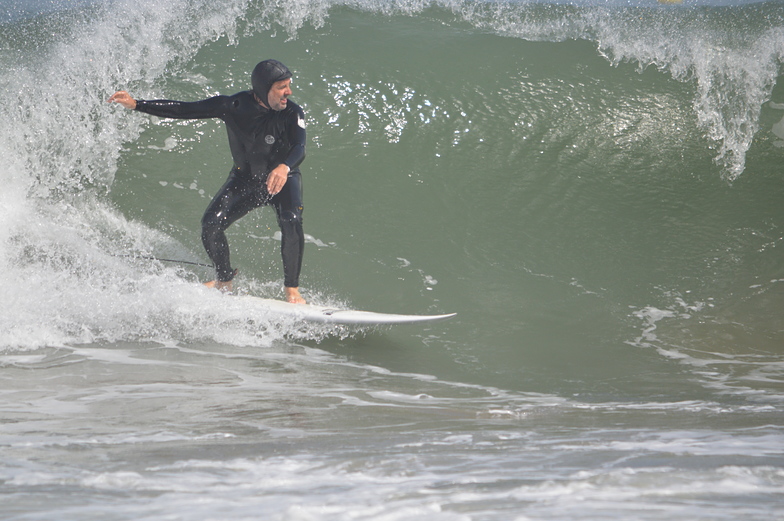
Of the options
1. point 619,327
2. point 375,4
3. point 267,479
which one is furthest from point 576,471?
point 375,4

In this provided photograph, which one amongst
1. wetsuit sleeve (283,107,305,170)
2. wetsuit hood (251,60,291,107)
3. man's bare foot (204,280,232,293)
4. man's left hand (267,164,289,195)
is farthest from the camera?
man's bare foot (204,280,232,293)

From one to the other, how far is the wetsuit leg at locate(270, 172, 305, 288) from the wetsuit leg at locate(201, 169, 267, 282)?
163 millimetres

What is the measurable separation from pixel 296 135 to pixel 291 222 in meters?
0.54

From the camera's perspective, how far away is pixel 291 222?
171 inches

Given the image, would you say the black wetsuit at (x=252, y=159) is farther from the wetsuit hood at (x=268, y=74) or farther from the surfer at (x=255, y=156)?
the wetsuit hood at (x=268, y=74)

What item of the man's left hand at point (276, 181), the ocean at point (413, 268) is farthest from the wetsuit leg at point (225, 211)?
the man's left hand at point (276, 181)

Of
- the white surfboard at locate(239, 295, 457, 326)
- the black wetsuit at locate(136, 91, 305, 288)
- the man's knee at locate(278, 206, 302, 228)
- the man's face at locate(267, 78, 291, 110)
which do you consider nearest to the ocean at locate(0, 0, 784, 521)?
the white surfboard at locate(239, 295, 457, 326)

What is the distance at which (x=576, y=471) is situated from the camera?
68.9 inches

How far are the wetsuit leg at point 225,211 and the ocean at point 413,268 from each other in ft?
0.92

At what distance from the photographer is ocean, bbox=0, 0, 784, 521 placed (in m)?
1.76

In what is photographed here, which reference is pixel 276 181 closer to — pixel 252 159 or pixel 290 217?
pixel 290 217

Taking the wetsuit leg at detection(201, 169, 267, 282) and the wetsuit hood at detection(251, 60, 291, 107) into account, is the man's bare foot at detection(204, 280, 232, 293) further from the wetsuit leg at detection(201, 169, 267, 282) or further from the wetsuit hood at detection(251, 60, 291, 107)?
the wetsuit hood at detection(251, 60, 291, 107)

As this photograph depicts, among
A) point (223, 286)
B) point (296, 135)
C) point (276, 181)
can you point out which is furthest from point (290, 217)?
point (223, 286)

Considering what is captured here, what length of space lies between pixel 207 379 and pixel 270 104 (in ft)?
5.81
